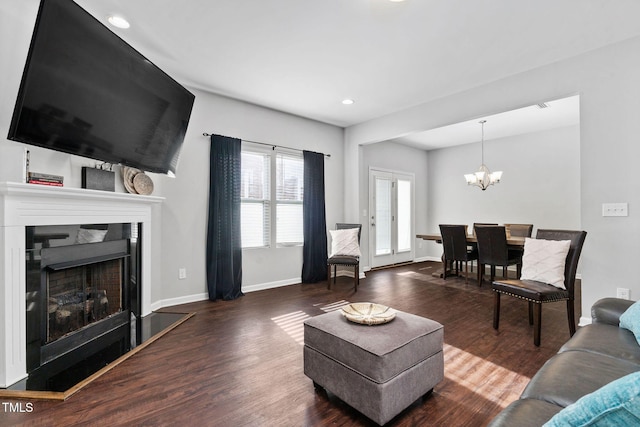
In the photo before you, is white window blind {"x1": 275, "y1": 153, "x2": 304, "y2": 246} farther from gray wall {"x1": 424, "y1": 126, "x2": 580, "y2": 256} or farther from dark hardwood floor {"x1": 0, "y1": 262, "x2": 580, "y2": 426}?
gray wall {"x1": 424, "y1": 126, "x2": 580, "y2": 256}

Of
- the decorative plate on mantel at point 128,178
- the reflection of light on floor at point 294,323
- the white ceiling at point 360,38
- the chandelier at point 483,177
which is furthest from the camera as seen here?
the chandelier at point 483,177

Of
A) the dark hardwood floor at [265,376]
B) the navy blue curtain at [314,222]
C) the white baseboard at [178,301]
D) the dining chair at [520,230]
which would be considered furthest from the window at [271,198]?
the dining chair at [520,230]

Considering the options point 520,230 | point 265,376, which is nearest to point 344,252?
point 265,376

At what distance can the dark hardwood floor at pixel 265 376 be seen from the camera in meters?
1.66

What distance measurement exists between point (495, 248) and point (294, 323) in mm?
3051

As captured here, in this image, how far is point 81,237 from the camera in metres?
2.52

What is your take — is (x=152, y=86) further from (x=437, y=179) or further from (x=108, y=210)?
(x=437, y=179)

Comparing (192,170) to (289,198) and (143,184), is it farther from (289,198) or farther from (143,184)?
(289,198)

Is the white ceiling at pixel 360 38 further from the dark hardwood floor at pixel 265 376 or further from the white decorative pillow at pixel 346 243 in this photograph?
the dark hardwood floor at pixel 265 376

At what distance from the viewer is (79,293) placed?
8.52 feet

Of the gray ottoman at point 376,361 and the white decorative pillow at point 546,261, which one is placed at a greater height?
the white decorative pillow at point 546,261

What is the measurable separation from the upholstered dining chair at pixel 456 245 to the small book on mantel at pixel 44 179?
15.7 ft

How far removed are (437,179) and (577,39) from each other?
182 inches

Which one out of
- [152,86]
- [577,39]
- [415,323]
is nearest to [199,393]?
[415,323]
